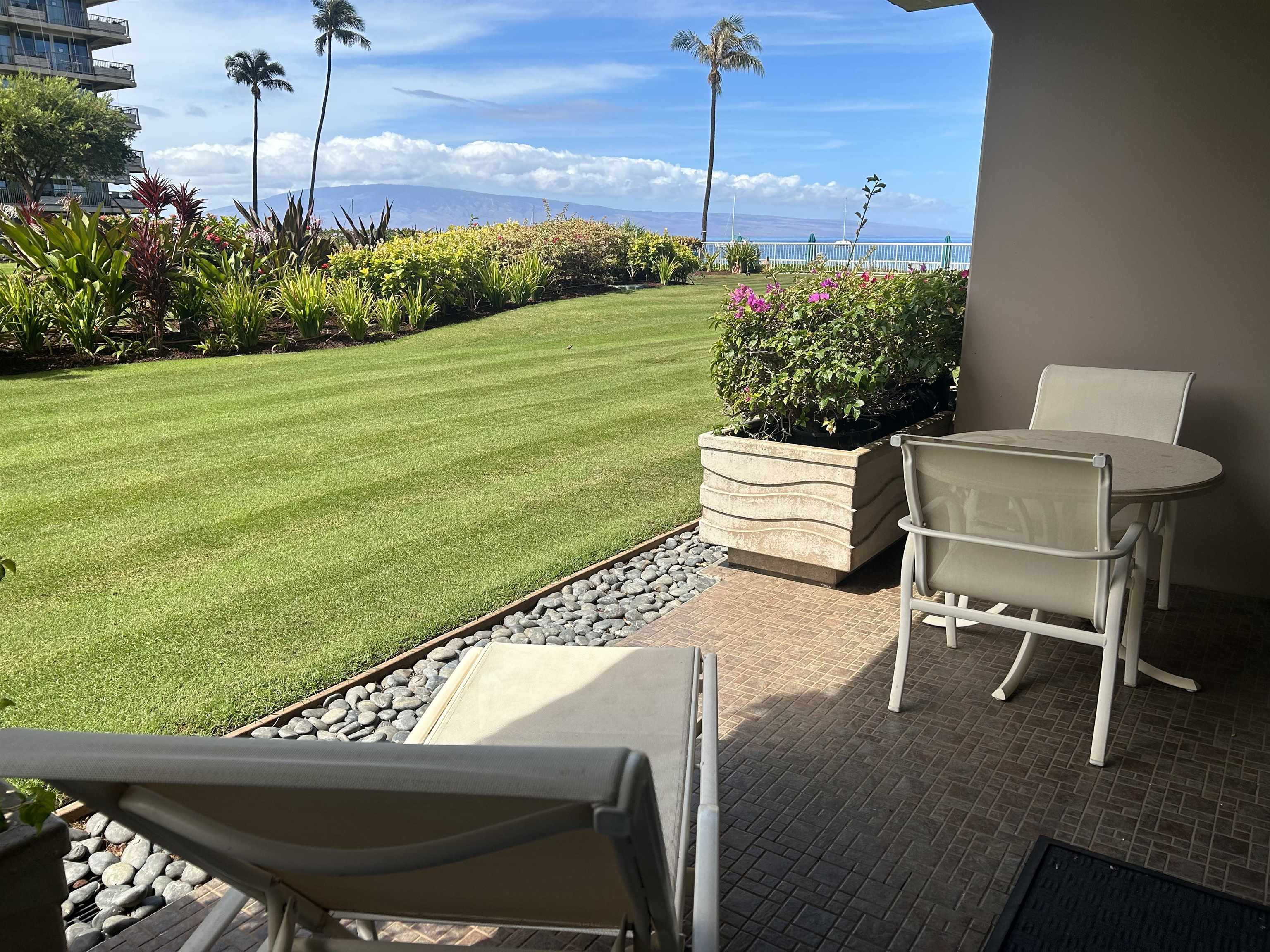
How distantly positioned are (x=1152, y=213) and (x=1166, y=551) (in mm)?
1500

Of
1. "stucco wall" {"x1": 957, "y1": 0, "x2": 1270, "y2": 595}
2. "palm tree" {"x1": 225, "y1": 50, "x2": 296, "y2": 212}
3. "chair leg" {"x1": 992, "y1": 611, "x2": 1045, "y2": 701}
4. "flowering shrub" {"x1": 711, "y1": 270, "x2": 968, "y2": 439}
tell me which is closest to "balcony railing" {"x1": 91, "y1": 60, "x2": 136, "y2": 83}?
"palm tree" {"x1": 225, "y1": 50, "x2": 296, "y2": 212}

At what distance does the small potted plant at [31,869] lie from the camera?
3.85 feet

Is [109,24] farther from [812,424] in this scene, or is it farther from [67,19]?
[812,424]

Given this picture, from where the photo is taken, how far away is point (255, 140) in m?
54.8

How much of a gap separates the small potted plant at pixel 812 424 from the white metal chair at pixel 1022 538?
0.95 meters

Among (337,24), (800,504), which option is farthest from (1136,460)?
(337,24)

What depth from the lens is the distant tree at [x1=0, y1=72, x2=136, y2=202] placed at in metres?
→ 36.1

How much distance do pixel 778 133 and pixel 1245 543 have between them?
174m

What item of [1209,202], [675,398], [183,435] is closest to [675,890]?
[1209,202]

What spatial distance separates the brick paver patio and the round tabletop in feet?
2.34

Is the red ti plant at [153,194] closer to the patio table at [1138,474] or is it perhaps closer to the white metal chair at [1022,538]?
the patio table at [1138,474]

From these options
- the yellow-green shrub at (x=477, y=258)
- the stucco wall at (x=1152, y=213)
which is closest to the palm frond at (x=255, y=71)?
the yellow-green shrub at (x=477, y=258)

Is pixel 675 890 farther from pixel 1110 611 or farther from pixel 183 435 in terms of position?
pixel 183 435

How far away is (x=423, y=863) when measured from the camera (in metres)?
0.96
